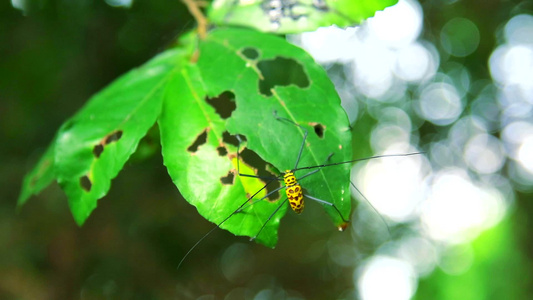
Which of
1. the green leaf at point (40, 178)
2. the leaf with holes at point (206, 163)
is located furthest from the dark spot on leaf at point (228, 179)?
the green leaf at point (40, 178)

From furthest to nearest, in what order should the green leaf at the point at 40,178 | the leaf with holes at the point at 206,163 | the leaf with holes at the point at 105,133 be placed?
1. the green leaf at the point at 40,178
2. the leaf with holes at the point at 105,133
3. the leaf with holes at the point at 206,163

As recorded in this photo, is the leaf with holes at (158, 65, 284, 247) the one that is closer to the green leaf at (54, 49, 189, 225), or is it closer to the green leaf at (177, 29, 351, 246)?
the green leaf at (177, 29, 351, 246)

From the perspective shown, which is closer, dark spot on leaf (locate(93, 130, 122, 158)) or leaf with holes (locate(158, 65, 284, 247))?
leaf with holes (locate(158, 65, 284, 247))

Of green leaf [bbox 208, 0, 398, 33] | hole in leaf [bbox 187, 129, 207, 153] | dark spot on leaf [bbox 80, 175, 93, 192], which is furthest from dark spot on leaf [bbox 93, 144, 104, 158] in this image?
green leaf [bbox 208, 0, 398, 33]

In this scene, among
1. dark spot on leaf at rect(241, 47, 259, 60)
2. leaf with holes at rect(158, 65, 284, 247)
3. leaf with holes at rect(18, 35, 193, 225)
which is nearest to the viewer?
leaf with holes at rect(158, 65, 284, 247)

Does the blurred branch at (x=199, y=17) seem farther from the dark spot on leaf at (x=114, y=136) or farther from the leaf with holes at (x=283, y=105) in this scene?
the dark spot on leaf at (x=114, y=136)

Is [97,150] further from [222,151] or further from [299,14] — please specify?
[299,14]

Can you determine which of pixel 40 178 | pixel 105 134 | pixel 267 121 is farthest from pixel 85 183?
pixel 267 121
